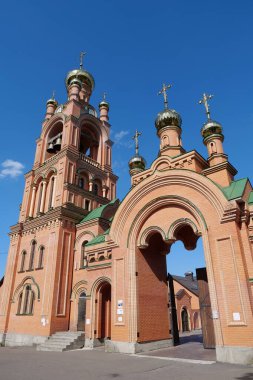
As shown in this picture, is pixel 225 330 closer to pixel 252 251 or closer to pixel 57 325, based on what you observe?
pixel 252 251

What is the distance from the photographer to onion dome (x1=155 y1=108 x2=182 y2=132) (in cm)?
1783

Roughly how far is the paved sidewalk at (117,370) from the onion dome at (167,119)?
1309 cm

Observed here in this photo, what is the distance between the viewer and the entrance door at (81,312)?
1709 centimetres

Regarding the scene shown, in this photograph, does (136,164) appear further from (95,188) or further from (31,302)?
(31,302)


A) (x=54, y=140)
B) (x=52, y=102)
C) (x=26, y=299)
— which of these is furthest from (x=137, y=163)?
(x=52, y=102)

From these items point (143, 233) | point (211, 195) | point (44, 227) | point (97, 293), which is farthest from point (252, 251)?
point (44, 227)

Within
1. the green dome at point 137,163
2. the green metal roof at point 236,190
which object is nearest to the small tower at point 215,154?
the green metal roof at point 236,190

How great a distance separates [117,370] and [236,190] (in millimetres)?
8161

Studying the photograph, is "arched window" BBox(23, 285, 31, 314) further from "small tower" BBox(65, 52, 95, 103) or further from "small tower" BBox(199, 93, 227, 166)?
"small tower" BBox(65, 52, 95, 103)

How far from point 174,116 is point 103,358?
46.1ft

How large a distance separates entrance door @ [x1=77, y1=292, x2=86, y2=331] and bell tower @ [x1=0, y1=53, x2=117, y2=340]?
33.2 inches

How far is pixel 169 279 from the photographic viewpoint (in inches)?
604

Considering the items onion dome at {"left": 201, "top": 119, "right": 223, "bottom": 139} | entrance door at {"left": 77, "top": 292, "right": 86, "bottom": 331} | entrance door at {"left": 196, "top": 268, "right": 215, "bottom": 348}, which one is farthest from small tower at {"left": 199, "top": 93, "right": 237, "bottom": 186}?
entrance door at {"left": 77, "top": 292, "right": 86, "bottom": 331}

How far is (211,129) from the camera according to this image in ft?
52.3
